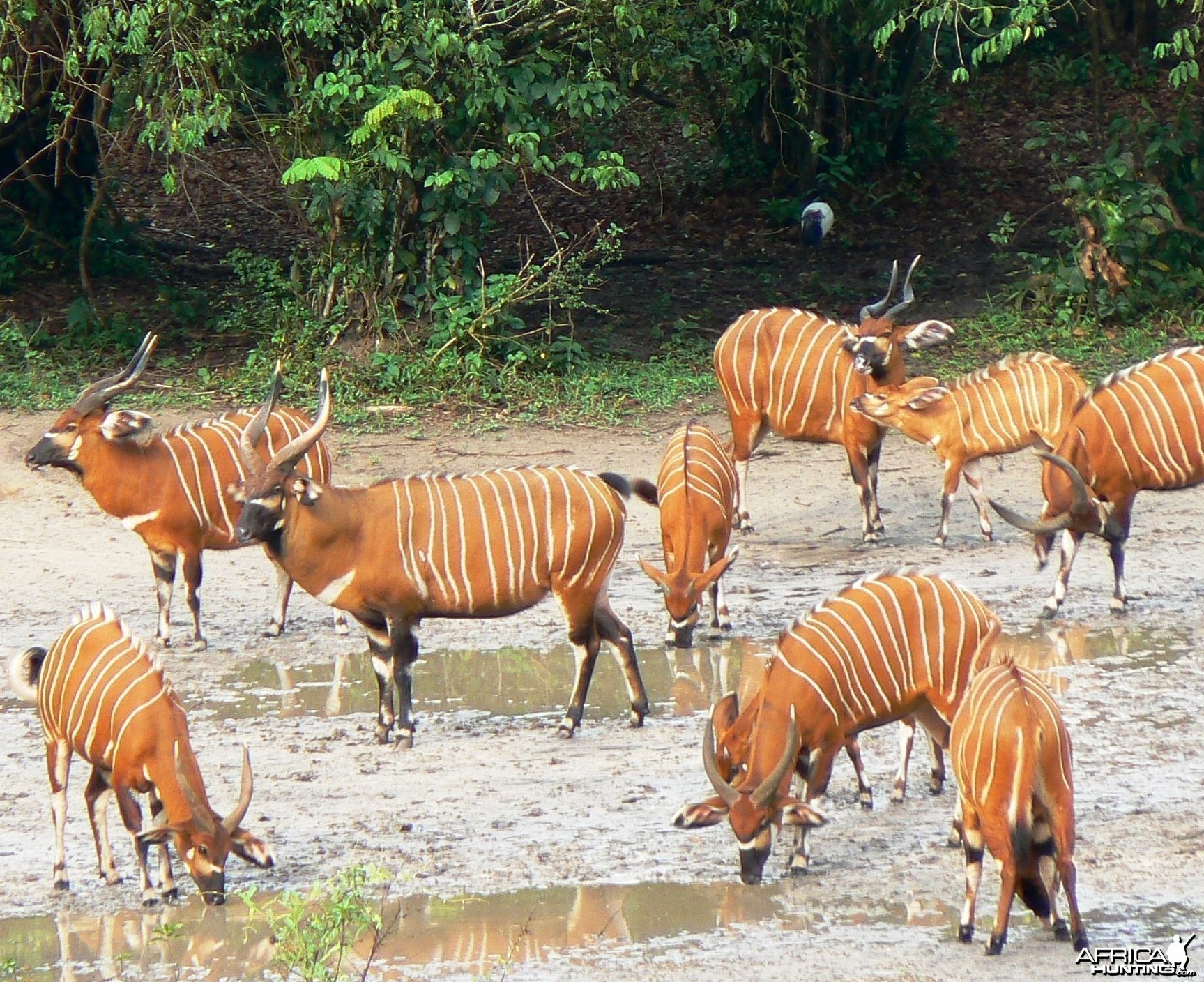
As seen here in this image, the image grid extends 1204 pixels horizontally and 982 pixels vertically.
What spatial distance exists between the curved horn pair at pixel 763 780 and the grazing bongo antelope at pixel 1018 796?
635 mm

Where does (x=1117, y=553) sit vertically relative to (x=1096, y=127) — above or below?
below

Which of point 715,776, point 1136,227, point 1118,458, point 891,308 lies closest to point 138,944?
point 715,776

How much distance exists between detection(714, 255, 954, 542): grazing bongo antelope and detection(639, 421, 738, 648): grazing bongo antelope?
1597mm

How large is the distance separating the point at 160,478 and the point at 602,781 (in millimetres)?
3212

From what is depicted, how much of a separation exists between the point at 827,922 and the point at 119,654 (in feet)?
8.27

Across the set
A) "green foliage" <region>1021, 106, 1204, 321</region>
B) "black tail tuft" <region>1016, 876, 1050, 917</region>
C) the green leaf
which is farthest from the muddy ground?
"green foliage" <region>1021, 106, 1204, 321</region>

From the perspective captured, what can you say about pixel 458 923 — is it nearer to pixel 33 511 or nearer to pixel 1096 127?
pixel 33 511

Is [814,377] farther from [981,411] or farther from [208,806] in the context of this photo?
[208,806]

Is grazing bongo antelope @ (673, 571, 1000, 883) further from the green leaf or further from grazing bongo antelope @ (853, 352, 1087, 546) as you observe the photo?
the green leaf

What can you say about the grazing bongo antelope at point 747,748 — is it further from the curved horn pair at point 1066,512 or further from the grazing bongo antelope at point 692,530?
the curved horn pair at point 1066,512

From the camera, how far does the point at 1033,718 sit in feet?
16.8

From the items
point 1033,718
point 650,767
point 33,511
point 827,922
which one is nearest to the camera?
point 1033,718

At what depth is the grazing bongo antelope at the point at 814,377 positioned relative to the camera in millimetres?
10633

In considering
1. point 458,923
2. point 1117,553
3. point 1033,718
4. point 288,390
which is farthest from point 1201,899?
point 288,390
